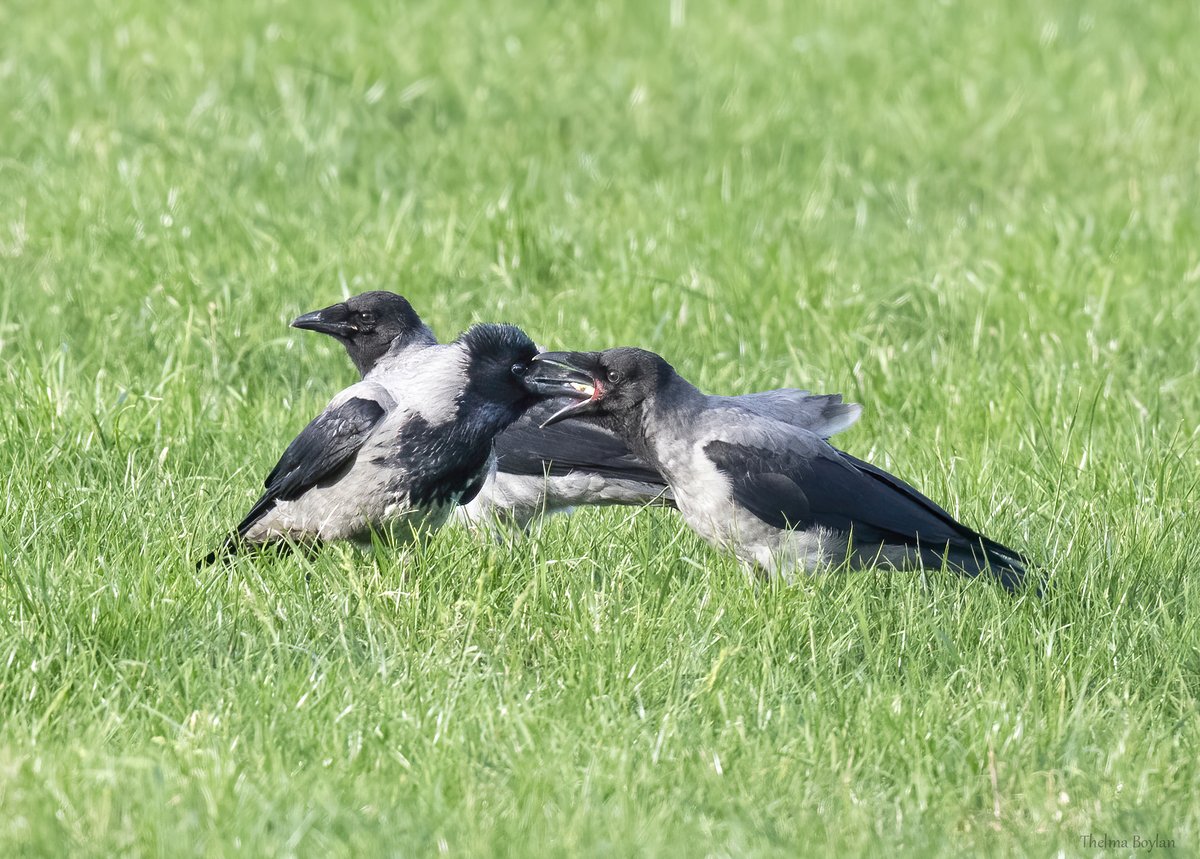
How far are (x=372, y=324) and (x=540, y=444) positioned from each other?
26.3 inches

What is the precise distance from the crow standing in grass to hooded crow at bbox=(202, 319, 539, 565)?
42 centimetres

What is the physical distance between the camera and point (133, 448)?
5.17 meters

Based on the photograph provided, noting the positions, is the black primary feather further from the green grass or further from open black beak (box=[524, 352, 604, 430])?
open black beak (box=[524, 352, 604, 430])

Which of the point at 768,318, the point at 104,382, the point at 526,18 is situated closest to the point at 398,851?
the point at 104,382

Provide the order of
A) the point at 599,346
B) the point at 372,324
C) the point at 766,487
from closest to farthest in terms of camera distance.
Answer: the point at 766,487 < the point at 372,324 < the point at 599,346

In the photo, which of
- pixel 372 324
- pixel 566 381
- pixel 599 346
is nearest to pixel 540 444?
pixel 566 381

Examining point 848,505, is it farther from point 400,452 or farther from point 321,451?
point 321,451

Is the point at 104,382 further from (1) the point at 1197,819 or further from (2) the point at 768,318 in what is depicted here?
(1) the point at 1197,819

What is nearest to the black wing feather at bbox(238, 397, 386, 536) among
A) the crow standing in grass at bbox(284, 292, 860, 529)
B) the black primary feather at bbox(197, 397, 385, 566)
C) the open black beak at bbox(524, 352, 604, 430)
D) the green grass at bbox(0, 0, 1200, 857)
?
the black primary feather at bbox(197, 397, 385, 566)

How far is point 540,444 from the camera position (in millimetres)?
5258

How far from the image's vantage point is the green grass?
3352 millimetres

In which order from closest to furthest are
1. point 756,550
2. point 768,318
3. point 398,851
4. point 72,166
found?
point 398,851
point 756,550
point 768,318
point 72,166

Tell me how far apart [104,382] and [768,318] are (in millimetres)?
2550

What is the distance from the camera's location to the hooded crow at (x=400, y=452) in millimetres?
4516
